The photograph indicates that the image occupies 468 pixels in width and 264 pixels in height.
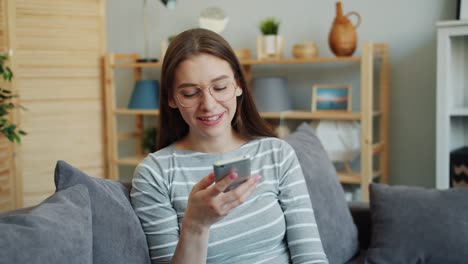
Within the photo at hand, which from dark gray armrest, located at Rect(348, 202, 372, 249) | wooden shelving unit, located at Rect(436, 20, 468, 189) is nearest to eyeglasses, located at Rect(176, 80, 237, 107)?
dark gray armrest, located at Rect(348, 202, 372, 249)

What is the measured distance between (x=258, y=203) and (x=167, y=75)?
38 centimetres

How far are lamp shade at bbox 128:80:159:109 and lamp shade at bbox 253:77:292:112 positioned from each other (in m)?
0.75

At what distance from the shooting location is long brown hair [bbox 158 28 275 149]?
1432mm

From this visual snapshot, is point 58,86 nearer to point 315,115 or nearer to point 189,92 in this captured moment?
point 315,115

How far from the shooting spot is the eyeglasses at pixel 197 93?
1411mm

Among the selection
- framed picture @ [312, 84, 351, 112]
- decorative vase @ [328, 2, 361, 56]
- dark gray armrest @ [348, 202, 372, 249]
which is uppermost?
decorative vase @ [328, 2, 361, 56]

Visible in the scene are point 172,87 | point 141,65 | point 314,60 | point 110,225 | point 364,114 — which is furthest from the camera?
point 141,65

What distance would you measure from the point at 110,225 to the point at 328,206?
2.56 ft

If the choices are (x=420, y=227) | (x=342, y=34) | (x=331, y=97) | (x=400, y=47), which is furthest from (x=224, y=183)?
(x=400, y=47)

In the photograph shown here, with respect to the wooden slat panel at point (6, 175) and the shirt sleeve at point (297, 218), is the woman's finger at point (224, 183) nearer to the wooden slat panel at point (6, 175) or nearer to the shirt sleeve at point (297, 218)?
the shirt sleeve at point (297, 218)

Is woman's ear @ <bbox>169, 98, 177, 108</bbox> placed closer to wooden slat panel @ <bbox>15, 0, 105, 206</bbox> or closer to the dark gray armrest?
the dark gray armrest

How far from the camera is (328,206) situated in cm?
188

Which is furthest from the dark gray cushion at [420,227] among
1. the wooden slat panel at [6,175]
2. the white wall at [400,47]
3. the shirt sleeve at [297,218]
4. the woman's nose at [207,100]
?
the wooden slat panel at [6,175]

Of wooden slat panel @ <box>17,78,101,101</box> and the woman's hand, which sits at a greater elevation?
wooden slat panel @ <box>17,78,101,101</box>
